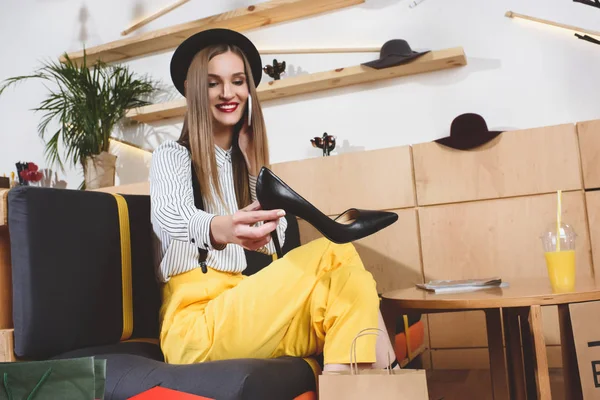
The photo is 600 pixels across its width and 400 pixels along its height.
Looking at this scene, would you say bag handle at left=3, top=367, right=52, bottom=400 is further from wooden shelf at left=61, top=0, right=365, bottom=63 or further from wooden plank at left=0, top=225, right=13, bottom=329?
wooden shelf at left=61, top=0, right=365, bottom=63

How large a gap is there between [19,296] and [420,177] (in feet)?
6.07

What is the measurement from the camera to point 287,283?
1.33 metres

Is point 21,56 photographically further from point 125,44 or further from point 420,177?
point 420,177

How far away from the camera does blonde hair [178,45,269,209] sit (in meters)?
1.69

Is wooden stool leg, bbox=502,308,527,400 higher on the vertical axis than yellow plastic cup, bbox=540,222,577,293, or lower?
lower

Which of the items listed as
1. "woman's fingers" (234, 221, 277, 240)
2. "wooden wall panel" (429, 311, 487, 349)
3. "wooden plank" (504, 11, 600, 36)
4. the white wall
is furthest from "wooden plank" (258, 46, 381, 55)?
"woman's fingers" (234, 221, 277, 240)

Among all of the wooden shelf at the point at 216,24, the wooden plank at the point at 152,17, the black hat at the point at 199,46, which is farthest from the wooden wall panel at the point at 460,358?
the wooden plank at the point at 152,17

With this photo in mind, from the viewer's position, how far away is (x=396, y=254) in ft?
8.87

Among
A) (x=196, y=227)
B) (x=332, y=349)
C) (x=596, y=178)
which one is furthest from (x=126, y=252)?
(x=596, y=178)

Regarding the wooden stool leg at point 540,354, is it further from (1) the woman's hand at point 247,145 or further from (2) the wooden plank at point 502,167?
(2) the wooden plank at point 502,167

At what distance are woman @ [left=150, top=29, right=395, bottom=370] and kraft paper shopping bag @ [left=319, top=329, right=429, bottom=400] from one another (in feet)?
0.46

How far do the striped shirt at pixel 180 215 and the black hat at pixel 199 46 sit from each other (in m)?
0.33

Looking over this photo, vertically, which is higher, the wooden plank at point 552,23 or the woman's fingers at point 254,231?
the wooden plank at point 552,23

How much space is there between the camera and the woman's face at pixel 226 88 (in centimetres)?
181
